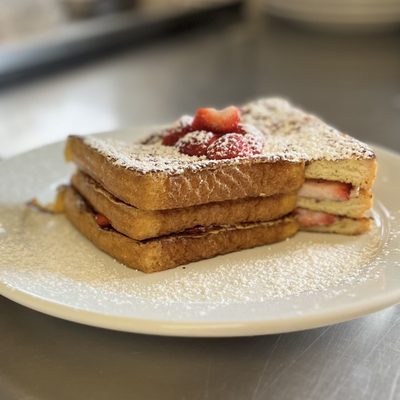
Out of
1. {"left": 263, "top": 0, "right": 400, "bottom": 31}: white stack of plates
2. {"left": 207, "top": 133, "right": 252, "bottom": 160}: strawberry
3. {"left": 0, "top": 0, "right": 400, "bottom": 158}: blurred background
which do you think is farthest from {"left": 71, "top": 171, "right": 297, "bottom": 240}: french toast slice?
{"left": 263, "top": 0, "right": 400, "bottom": 31}: white stack of plates

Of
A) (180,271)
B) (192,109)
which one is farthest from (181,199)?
(192,109)

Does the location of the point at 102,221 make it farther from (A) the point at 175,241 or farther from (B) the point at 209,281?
(B) the point at 209,281

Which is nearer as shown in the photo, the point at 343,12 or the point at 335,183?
the point at 335,183

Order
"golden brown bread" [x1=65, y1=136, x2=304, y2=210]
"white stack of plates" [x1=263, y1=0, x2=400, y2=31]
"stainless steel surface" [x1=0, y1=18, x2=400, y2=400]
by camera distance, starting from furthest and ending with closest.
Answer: "white stack of plates" [x1=263, y1=0, x2=400, y2=31], "golden brown bread" [x1=65, y1=136, x2=304, y2=210], "stainless steel surface" [x1=0, y1=18, x2=400, y2=400]

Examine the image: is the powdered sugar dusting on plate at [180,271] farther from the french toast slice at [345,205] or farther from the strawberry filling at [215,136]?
the strawberry filling at [215,136]

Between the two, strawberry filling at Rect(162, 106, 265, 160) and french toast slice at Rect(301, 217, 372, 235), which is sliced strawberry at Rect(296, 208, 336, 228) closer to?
french toast slice at Rect(301, 217, 372, 235)

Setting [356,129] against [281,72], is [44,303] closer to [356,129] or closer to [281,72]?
[356,129]

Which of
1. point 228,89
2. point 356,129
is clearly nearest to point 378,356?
point 356,129

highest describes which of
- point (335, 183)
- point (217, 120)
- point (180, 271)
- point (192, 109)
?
point (217, 120)
